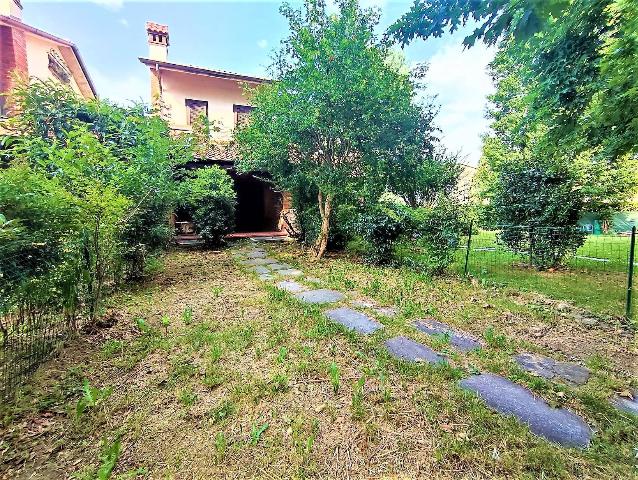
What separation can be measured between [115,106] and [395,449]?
7.13 m

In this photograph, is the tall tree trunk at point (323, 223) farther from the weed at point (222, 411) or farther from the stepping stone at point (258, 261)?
the weed at point (222, 411)

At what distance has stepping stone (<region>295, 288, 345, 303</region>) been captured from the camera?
4363 mm

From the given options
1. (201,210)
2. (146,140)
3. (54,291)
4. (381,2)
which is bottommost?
(54,291)

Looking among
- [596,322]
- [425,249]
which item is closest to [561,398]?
[596,322]

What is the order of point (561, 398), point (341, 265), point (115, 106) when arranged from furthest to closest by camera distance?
point (341, 265) < point (115, 106) < point (561, 398)

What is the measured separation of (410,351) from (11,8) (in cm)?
1556

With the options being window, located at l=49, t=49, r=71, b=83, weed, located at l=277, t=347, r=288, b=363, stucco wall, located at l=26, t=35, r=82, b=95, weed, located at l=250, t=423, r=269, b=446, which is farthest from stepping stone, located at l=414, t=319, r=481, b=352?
window, located at l=49, t=49, r=71, b=83

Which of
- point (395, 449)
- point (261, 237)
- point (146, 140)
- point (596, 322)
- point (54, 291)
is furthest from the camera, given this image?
point (261, 237)

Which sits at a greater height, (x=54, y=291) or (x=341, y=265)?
(x=54, y=291)

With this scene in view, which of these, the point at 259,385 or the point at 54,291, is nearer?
the point at 259,385

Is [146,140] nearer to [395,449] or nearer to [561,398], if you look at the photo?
[395,449]

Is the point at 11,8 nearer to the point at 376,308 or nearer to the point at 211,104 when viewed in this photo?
the point at 211,104

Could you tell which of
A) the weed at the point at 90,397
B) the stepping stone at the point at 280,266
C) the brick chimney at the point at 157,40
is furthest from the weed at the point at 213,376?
the brick chimney at the point at 157,40

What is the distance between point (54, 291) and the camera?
8.35ft
